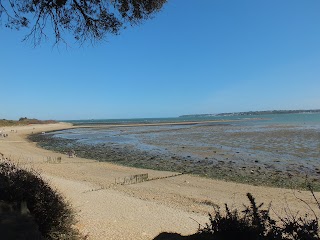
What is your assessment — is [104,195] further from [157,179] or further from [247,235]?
[247,235]

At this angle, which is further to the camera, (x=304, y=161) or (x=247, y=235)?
(x=304, y=161)

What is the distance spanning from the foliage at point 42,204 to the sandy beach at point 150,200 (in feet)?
2.83

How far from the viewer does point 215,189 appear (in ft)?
44.7

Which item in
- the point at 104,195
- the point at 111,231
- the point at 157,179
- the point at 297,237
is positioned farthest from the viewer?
the point at 157,179

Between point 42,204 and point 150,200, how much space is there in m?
5.55

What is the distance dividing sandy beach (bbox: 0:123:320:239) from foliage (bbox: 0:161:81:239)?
86 centimetres

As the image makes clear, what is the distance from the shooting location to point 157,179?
615 inches

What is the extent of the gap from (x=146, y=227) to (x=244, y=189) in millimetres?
7324

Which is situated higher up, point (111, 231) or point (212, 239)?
point (212, 239)

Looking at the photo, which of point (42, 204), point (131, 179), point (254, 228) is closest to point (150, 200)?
point (131, 179)

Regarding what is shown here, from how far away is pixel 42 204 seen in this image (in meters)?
5.90

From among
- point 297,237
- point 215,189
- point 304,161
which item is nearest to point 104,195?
point 215,189

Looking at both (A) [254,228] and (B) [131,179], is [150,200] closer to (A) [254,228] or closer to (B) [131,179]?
(B) [131,179]

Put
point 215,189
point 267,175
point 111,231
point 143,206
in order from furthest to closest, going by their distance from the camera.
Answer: point 267,175, point 215,189, point 143,206, point 111,231
